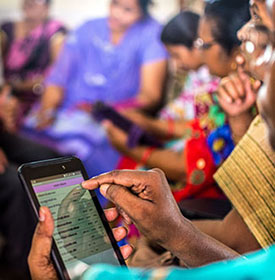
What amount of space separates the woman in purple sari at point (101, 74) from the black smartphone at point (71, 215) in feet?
5.12

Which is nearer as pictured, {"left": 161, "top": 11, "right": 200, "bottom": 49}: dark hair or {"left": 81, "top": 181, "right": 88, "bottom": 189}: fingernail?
{"left": 81, "top": 181, "right": 88, "bottom": 189}: fingernail

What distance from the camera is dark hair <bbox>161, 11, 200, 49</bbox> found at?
1.93 metres

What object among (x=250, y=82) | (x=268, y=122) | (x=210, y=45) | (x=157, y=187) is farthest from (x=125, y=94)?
(x=268, y=122)

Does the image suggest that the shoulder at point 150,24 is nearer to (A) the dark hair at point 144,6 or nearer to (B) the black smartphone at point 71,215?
(A) the dark hair at point 144,6

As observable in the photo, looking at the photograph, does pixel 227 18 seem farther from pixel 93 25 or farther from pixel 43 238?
pixel 93 25

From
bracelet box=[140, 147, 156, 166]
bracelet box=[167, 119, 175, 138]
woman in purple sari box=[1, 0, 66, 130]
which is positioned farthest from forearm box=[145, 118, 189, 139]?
woman in purple sari box=[1, 0, 66, 130]

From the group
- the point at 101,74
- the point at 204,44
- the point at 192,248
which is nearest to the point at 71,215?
the point at 192,248

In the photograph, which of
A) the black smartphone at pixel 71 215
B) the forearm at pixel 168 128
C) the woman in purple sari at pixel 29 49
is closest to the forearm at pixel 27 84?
the woman in purple sari at pixel 29 49

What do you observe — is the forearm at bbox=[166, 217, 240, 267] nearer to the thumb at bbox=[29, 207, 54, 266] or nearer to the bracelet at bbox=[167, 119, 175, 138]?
the thumb at bbox=[29, 207, 54, 266]

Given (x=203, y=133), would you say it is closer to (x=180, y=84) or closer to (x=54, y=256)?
(x=54, y=256)

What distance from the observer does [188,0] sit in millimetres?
2590

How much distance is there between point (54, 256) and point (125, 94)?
1.97 metres

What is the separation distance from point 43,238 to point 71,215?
6 centimetres

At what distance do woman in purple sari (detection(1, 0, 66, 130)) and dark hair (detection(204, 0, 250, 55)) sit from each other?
5.23 ft
